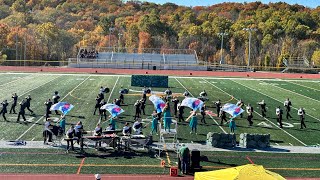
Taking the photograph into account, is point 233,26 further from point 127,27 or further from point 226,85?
point 226,85

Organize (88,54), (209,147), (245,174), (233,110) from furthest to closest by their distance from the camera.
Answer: (88,54)
(233,110)
(209,147)
(245,174)

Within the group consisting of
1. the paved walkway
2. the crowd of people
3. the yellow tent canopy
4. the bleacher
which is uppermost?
the crowd of people

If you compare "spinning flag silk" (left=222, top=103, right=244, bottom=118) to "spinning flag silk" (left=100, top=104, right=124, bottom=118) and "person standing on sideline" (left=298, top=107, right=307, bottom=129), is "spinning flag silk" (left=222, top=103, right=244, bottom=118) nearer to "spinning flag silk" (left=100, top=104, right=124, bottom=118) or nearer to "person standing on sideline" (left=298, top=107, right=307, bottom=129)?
"person standing on sideline" (left=298, top=107, right=307, bottom=129)

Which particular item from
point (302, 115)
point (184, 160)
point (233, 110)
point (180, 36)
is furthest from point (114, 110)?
point (180, 36)

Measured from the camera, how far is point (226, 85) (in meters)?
43.9

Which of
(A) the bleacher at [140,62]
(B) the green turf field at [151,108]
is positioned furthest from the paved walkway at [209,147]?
(A) the bleacher at [140,62]

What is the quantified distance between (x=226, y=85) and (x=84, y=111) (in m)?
20.4

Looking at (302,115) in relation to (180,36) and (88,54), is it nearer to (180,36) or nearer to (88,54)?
(88,54)

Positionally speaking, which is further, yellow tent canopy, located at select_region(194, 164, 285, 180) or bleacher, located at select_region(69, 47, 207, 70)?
bleacher, located at select_region(69, 47, 207, 70)

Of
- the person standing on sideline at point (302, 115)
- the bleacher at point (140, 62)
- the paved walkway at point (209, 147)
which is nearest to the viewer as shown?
the paved walkway at point (209, 147)

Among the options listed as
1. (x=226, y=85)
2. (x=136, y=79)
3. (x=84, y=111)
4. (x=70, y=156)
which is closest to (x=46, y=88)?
(x=136, y=79)

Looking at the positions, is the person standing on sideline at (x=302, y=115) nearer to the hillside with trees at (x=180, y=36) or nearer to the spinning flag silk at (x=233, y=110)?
the spinning flag silk at (x=233, y=110)

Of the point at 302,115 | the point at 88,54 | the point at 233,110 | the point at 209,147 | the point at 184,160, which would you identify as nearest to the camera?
the point at 184,160

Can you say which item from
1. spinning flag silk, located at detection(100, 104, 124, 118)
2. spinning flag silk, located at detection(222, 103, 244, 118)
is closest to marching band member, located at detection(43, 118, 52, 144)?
spinning flag silk, located at detection(100, 104, 124, 118)
